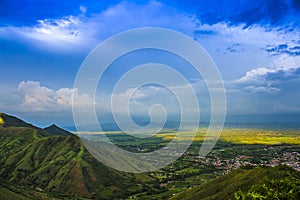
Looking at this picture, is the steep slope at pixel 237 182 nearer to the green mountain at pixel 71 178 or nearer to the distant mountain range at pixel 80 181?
the distant mountain range at pixel 80 181

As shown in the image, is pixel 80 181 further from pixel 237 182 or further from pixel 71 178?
pixel 237 182

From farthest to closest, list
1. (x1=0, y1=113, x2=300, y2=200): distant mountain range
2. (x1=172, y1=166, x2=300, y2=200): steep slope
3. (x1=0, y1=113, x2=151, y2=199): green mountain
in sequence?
(x1=0, y1=113, x2=151, y2=199): green mountain, (x1=0, y1=113, x2=300, y2=200): distant mountain range, (x1=172, y1=166, x2=300, y2=200): steep slope

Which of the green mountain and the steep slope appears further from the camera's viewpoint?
the green mountain

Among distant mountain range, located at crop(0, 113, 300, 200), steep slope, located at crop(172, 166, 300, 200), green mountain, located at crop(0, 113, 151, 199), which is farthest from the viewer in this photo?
green mountain, located at crop(0, 113, 151, 199)

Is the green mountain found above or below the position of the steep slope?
below

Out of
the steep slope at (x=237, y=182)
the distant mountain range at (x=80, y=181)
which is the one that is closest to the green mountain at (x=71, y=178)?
the distant mountain range at (x=80, y=181)

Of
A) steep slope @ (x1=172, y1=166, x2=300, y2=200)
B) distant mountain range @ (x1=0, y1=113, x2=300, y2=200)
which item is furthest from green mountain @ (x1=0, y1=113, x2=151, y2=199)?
steep slope @ (x1=172, y1=166, x2=300, y2=200)

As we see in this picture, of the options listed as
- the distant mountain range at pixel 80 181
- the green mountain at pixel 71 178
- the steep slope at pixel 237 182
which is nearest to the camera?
the steep slope at pixel 237 182

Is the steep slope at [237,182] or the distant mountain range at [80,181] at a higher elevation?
the steep slope at [237,182]

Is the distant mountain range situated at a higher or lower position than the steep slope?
lower

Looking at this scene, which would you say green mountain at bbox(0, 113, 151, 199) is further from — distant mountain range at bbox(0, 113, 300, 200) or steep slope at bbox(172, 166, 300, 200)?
steep slope at bbox(172, 166, 300, 200)
